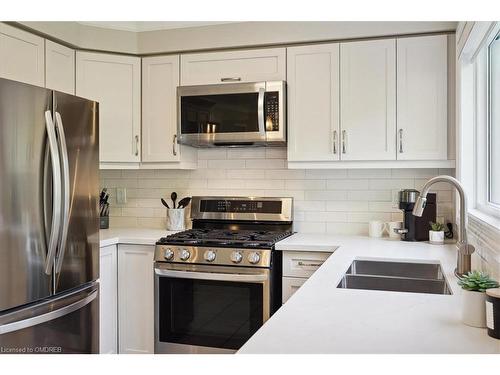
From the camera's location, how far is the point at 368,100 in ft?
10.1

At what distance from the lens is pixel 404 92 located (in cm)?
303

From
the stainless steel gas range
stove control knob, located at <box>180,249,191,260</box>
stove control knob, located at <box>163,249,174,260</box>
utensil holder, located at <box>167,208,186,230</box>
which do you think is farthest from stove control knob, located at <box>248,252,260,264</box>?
utensil holder, located at <box>167,208,186,230</box>

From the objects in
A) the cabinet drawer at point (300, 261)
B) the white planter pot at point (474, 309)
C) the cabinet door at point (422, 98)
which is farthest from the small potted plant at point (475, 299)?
the cabinet door at point (422, 98)

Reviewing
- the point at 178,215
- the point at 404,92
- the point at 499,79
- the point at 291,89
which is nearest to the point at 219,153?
the point at 178,215

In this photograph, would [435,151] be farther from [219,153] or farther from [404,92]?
[219,153]

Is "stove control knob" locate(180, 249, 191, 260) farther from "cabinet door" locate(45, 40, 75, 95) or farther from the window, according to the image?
the window

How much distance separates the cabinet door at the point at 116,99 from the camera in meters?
3.40

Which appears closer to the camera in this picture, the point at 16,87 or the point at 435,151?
the point at 16,87

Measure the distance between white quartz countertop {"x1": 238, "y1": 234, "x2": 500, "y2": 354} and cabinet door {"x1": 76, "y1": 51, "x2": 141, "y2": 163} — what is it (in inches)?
78.7

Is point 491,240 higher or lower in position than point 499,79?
lower

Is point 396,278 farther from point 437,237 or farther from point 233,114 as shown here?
point 233,114

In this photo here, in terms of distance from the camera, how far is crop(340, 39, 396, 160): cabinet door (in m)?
3.06

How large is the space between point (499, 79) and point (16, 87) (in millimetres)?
2223

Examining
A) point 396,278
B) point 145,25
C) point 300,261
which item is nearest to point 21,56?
point 145,25
